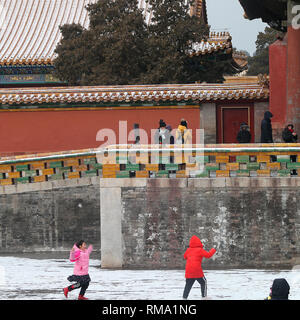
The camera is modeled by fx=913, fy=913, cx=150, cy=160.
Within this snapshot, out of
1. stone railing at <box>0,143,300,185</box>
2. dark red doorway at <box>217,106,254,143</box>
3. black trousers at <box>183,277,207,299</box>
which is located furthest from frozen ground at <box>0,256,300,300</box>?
dark red doorway at <box>217,106,254,143</box>

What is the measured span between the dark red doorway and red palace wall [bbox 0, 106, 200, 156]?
73 centimetres

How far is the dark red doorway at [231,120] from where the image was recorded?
25344 millimetres

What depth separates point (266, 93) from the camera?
81.1ft

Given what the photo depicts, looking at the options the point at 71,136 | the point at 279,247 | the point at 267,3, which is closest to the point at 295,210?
the point at 279,247

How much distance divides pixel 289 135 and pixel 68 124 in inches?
292

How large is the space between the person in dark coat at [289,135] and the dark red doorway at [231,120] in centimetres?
484

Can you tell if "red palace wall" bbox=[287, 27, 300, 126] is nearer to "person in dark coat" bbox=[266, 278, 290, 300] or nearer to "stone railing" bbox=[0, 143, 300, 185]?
"stone railing" bbox=[0, 143, 300, 185]

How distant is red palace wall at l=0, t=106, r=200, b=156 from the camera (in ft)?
82.3

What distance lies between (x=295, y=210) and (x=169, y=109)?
337 inches

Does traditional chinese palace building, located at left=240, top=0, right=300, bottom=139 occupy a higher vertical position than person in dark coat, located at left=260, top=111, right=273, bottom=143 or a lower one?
higher

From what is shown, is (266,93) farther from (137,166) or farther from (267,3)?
(137,166)

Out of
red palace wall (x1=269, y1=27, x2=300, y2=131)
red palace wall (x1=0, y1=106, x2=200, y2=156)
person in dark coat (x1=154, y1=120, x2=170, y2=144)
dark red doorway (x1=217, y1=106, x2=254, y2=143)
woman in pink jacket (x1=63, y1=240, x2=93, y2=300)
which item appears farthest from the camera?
dark red doorway (x1=217, y1=106, x2=254, y2=143)

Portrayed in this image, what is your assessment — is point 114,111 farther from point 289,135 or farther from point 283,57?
point 289,135

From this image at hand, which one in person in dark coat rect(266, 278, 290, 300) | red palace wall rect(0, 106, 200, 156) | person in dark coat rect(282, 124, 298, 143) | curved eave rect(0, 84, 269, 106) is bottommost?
person in dark coat rect(266, 278, 290, 300)
